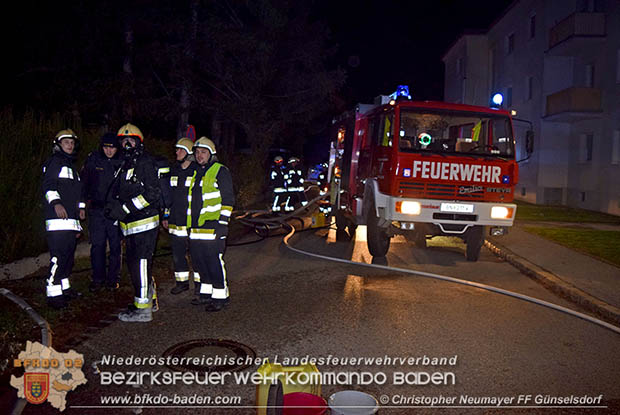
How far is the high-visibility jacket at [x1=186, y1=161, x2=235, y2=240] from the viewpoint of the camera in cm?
595

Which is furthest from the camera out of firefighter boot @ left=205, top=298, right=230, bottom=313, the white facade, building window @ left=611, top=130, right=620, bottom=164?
the white facade

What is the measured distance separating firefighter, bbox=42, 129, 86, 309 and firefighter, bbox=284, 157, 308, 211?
7.91 m

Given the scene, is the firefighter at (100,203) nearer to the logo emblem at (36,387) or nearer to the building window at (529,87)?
the logo emblem at (36,387)

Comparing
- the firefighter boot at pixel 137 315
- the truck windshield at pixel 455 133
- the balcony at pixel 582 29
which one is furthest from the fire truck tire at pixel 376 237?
the balcony at pixel 582 29

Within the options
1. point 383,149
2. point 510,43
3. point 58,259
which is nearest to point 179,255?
point 58,259

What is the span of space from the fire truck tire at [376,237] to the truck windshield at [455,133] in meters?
1.34

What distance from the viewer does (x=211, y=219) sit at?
5.95m

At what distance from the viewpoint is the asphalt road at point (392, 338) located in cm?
398

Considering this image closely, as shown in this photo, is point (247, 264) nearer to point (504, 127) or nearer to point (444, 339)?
point (444, 339)

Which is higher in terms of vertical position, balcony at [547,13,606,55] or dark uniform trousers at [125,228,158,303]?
balcony at [547,13,606,55]

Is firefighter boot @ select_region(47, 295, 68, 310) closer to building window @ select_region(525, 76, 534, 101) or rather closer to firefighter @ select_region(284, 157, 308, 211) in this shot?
firefighter @ select_region(284, 157, 308, 211)

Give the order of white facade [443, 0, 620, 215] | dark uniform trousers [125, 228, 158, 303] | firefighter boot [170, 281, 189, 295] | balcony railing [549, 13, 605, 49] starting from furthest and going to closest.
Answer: balcony railing [549, 13, 605, 49] → white facade [443, 0, 620, 215] → firefighter boot [170, 281, 189, 295] → dark uniform trousers [125, 228, 158, 303]

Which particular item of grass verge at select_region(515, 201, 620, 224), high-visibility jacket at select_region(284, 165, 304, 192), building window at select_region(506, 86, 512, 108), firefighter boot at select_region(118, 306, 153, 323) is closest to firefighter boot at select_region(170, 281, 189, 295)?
firefighter boot at select_region(118, 306, 153, 323)

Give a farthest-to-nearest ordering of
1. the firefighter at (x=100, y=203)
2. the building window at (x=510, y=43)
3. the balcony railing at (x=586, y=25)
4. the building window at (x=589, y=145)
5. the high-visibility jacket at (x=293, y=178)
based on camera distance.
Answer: the building window at (x=510, y=43), the building window at (x=589, y=145), the balcony railing at (x=586, y=25), the high-visibility jacket at (x=293, y=178), the firefighter at (x=100, y=203)
